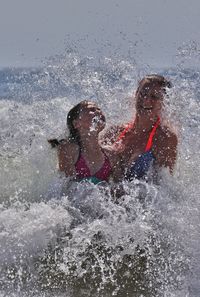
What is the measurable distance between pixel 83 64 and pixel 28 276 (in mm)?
7225

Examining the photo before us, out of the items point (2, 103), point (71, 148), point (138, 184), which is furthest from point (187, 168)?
point (2, 103)

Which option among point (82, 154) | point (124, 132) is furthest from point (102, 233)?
point (124, 132)

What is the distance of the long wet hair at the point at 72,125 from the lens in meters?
4.51

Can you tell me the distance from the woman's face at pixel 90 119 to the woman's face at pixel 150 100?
1.48 ft

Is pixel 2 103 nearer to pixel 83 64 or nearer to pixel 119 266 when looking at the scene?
pixel 83 64

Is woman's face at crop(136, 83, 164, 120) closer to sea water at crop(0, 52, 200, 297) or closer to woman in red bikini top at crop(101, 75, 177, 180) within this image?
woman in red bikini top at crop(101, 75, 177, 180)

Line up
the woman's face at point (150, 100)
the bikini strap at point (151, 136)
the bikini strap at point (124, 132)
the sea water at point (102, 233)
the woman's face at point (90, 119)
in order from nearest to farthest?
1. the sea water at point (102, 233)
2. the woman's face at point (90, 119)
3. the woman's face at point (150, 100)
4. the bikini strap at point (151, 136)
5. the bikini strap at point (124, 132)

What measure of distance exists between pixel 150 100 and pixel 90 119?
578mm

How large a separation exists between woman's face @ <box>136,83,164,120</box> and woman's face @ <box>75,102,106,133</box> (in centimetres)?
45

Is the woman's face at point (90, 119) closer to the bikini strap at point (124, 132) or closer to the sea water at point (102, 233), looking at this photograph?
the sea water at point (102, 233)

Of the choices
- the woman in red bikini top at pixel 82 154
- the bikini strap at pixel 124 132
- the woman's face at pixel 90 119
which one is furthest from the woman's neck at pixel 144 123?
the woman's face at pixel 90 119

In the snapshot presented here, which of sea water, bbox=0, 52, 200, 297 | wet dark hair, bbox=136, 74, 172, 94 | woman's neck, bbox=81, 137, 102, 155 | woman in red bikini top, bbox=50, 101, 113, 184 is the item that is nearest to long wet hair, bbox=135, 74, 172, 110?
wet dark hair, bbox=136, 74, 172, 94

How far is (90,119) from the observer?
4.45 meters

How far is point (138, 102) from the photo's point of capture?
15.8ft
